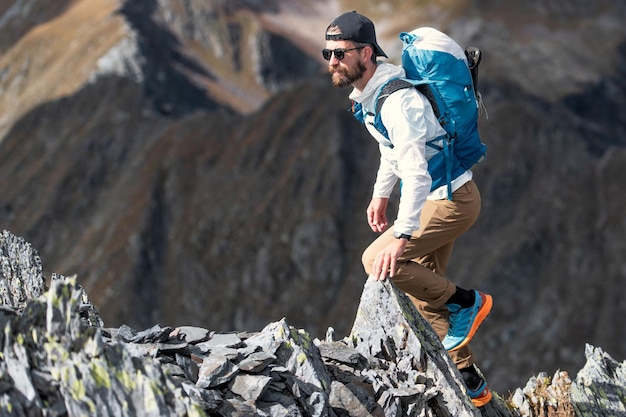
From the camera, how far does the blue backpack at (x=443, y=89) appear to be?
945 centimetres

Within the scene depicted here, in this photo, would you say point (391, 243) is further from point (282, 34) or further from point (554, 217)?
point (282, 34)

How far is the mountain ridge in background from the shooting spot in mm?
85119

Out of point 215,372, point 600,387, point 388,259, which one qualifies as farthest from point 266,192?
point 215,372

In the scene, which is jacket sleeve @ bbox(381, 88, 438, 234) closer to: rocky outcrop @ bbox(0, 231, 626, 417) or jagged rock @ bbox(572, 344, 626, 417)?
rocky outcrop @ bbox(0, 231, 626, 417)

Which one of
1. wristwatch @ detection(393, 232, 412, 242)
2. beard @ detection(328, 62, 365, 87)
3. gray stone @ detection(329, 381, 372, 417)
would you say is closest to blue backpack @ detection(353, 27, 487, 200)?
beard @ detection(328, 62, 365, 87)

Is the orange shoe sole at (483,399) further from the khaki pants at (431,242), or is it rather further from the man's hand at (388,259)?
the man's hand at (388,259)

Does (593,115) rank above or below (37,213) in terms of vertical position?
below

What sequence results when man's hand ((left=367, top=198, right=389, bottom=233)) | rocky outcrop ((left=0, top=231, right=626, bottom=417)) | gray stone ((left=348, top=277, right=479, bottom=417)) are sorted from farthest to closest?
man's hand ((left=367, top=198, right=389, bottom=233))
gray stone ((left=348, top=277, right=479, bottom=417))
rocky outcrop ((left=0, top=231, right=626, bottom=417))

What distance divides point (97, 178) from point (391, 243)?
4446 inches

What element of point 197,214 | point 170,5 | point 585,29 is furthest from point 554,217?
point 170,5

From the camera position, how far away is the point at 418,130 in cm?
909

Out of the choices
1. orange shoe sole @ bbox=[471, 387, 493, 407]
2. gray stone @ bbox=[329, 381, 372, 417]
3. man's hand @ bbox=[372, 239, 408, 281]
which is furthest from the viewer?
orange shoe sole @ bbox=[471, 387, 493, 407]

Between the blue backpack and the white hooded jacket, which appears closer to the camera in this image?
the white hooded jacket

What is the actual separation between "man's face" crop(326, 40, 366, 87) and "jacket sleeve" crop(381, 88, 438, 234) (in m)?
0.57
